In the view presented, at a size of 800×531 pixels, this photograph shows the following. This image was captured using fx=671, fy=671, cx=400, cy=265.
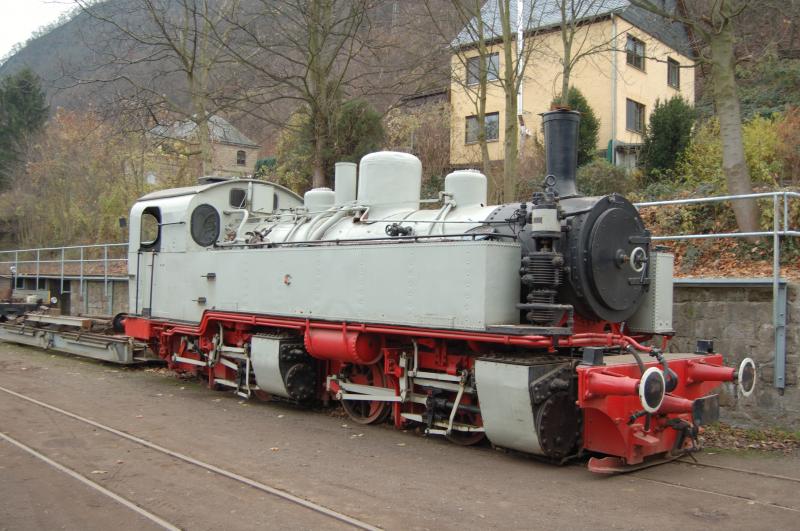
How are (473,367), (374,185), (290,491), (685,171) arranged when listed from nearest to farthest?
(290,491) < (473,367) < (374,185) < (685,171)

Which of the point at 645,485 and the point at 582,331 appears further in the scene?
the point at 582,331

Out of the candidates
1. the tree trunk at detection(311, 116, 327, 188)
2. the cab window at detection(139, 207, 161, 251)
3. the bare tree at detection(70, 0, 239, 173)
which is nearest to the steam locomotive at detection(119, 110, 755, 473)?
the cab window at detection(139, 207, 161, 251)

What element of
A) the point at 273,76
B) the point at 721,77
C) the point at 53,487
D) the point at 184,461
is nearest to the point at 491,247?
the point at 184,461

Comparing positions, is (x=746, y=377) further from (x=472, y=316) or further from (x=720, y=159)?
(x=720, y=159)

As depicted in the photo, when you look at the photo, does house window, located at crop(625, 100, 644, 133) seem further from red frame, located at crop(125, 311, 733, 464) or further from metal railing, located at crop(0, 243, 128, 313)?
red frame, located at crop(125, 311, 733, 464)

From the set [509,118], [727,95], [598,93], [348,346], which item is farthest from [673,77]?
[348,346]

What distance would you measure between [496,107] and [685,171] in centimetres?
899

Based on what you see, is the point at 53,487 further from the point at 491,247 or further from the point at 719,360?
the point at 719,360

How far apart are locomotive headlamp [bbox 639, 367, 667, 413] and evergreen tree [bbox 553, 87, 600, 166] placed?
14.8 metres

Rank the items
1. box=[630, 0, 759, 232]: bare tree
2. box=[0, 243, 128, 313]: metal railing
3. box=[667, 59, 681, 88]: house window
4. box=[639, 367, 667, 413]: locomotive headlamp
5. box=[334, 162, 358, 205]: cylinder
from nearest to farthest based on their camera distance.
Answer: box=[639, 367, 667, 413]: locomotive headlamp → box=[334, 162, 358, 205]: cylinder → box=[630, 0, 759, 232]: bare tree → box=[0, 243, 128, 313]: metal railing → box=[667, 59, 681, 88]: house window

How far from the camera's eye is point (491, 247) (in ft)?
19.4

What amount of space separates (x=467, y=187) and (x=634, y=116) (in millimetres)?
17502

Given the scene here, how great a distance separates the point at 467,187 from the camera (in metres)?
7.43

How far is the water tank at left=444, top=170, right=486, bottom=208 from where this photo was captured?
741 centimetres
